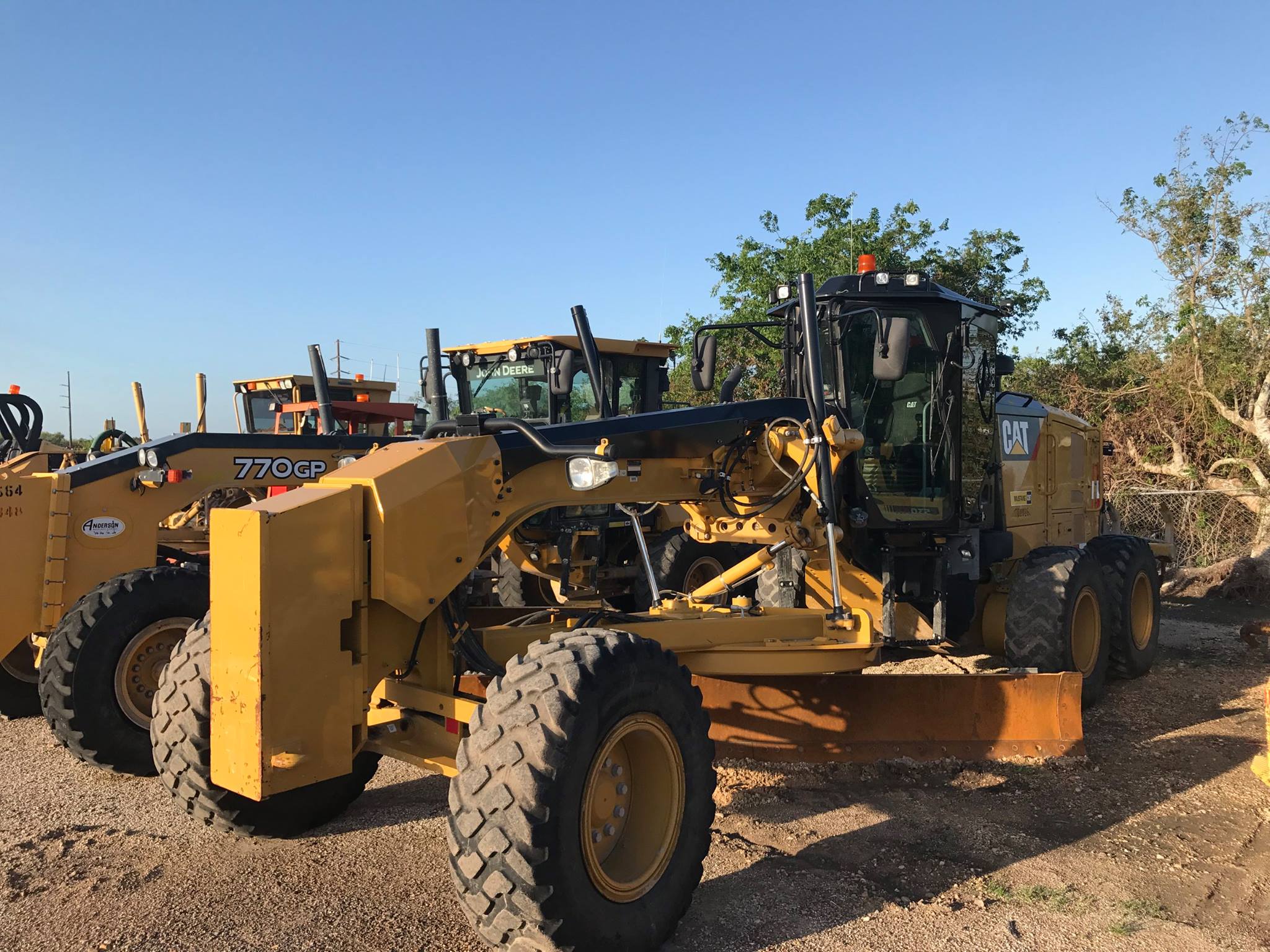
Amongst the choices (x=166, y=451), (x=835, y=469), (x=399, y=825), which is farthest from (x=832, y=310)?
(x=166, y=451)

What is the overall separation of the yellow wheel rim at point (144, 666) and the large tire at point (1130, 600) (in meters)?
6.51

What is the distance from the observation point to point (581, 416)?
9.55 metres

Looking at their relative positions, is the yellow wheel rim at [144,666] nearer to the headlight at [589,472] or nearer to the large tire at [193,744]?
the large tire at [193,744]

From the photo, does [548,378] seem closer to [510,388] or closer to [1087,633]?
[510,388]

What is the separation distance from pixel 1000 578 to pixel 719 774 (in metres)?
3.25

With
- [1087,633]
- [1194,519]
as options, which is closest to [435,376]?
[1087,633]

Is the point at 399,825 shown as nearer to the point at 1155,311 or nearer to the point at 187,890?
the point at 187,890

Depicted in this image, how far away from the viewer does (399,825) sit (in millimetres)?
4695

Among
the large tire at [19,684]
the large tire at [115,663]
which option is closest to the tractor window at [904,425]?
the large tire at [115,663]

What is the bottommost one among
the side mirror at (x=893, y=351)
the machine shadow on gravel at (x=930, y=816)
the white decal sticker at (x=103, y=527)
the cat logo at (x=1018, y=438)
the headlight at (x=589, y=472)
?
the machine shadow on gravel at (x=930, y=816)

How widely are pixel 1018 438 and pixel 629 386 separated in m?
3.84

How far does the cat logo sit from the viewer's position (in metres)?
7.43

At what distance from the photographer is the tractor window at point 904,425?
6.36m

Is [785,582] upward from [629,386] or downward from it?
downward
